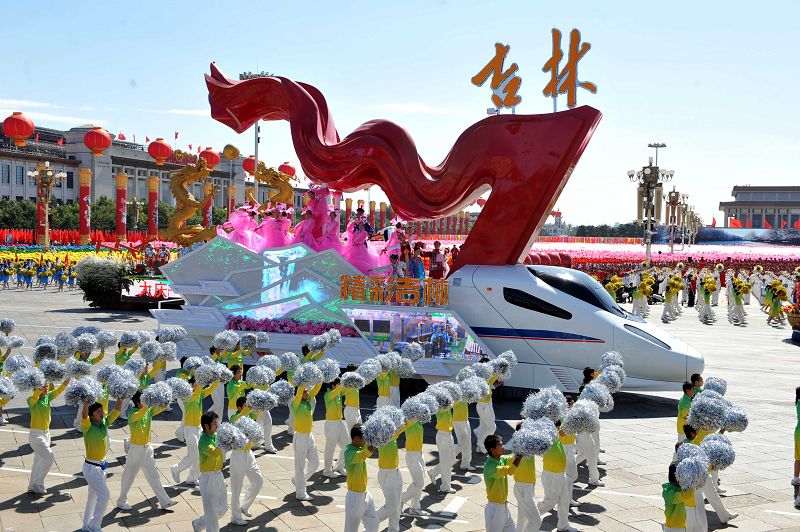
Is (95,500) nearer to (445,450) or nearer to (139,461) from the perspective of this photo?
(139,461)

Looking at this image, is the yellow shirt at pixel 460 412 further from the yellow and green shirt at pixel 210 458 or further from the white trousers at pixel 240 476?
the yellow and green shirt at pixel 210 458

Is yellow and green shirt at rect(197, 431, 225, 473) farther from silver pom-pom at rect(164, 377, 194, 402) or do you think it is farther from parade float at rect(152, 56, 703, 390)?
parade float at rect(152, 56, 703, 390)

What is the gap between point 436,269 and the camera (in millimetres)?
17797

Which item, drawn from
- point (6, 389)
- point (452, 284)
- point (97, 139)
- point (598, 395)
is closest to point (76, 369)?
point (6, 389)

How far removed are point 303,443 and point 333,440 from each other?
86 cm

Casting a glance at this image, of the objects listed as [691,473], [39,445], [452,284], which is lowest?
[39,445]

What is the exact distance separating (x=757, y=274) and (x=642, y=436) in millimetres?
32332

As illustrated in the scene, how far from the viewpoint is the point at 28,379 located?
Answer: 34.1 ft

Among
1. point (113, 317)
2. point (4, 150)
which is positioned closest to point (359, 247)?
point (113, 317)

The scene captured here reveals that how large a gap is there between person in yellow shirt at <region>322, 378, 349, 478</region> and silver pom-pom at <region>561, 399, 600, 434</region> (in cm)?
357

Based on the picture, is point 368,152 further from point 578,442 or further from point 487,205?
point 578,442

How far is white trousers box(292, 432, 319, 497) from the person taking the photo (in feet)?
33.8

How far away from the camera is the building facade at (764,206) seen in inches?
4710

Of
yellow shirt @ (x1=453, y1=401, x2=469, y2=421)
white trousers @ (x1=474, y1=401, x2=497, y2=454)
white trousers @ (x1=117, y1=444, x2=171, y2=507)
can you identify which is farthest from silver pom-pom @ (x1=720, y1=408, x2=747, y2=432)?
white trousers @ (x1=117, y1=444, x2=171, y2=507)
